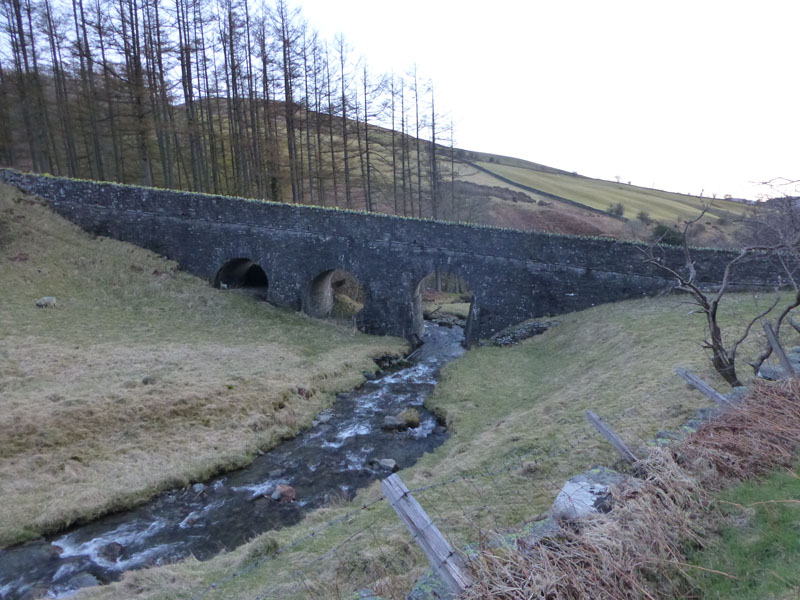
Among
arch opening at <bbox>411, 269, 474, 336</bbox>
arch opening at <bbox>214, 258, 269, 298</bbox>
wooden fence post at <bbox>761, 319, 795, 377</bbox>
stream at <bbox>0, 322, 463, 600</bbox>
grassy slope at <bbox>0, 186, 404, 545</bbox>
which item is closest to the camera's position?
wooden fence post at <bbox>761, 319, 795, 377</bbox>

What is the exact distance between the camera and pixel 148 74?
25.1 meters

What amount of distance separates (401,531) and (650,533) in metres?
3.37

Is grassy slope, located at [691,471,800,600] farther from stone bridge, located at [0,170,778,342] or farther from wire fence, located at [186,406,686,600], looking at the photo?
stone bridge, located at [0,170,778,342]

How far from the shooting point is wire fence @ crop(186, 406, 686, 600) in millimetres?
5262

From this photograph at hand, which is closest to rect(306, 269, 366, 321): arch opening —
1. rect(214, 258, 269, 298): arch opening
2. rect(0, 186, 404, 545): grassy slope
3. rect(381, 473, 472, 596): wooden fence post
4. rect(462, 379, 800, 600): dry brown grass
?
rect(0, 186, 404, 545): grassy slope

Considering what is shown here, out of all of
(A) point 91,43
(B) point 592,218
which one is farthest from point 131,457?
(B) point 592,218

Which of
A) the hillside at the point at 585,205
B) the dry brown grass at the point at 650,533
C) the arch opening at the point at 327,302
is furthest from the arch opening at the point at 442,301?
the dry brown grass at the point at 650,533

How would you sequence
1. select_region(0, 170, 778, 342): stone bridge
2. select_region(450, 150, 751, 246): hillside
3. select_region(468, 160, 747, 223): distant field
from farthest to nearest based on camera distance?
1. select_region(468, 160, 747, 223): distant field
2. select_region(450, 150, 751, 246): hillside
3. select_region(0, 170, 778, 342): stone bridge

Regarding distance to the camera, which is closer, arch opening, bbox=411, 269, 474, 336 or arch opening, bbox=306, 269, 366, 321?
arch opening, bbox=411, 269, 474, 336

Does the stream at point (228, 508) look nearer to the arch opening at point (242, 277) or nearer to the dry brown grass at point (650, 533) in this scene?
the dry brown grass at point (650, 533)

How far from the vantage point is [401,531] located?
636cm

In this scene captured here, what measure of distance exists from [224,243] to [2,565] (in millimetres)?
16585

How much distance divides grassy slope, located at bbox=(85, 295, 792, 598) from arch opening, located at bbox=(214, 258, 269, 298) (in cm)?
1269

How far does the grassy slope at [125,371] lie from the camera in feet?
33.1
